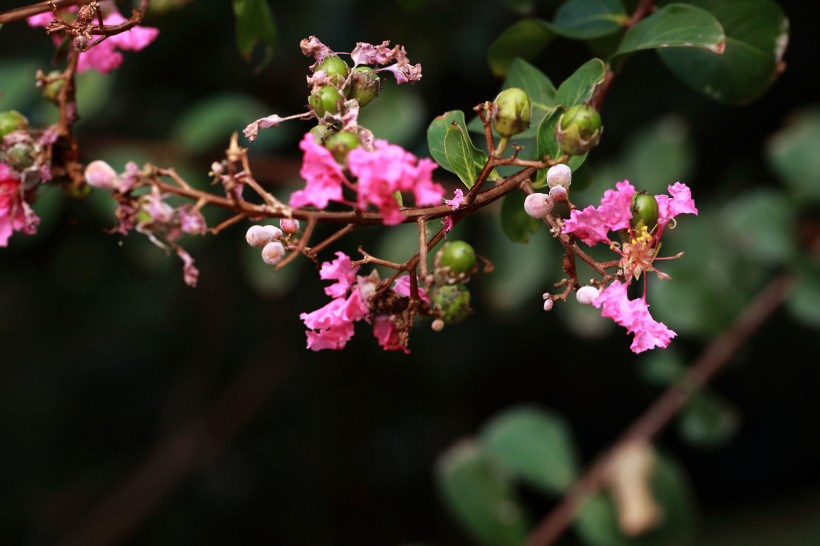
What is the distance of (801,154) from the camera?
175 cm

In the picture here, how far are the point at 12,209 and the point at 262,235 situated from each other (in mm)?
236

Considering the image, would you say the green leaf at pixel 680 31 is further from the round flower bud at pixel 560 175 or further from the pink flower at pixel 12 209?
the pink flower at pixel 12 209

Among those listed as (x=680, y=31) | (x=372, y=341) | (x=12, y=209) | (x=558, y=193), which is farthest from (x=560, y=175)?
(x=372, y=341)

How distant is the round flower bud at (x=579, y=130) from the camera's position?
0.65 metres

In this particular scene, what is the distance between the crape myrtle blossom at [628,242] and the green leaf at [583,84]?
0.27 feet

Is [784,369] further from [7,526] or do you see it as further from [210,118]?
[7,526]

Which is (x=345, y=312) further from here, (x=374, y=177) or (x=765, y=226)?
(x=765, y=226)

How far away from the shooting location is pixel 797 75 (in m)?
2.22

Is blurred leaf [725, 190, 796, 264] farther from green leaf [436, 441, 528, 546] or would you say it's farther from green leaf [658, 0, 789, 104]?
green leaf [658, 0, 789, 104]

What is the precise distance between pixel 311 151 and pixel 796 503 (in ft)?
10.4

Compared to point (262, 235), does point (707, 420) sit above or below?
below

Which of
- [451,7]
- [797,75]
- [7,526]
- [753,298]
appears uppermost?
[451,7]

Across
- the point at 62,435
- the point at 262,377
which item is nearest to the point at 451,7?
the point at 262,377

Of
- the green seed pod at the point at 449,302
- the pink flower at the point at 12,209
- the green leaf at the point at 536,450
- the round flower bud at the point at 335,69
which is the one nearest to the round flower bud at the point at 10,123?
the pink flower at the point at 12,209
